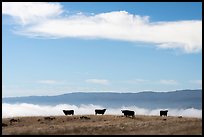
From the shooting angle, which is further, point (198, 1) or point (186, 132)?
point (186, 132)

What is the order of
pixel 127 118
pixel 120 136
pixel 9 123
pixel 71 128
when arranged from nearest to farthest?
pixel 120 136
pixel 71 128
pixel 9 123
pixel 127 118

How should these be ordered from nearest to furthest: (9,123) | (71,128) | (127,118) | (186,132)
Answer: (186,132)
(71,128)
(9,123)
(127,118)

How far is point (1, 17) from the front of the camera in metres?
30.2

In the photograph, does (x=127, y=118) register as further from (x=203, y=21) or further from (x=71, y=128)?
(x=203, y=21)

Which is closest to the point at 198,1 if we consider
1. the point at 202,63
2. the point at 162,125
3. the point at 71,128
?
the point at 202,63

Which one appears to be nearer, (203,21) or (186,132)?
(203,21)

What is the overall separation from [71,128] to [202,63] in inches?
539

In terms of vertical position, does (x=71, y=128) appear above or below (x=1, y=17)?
below

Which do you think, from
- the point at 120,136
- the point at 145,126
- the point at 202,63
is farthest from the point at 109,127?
the point at 202,63

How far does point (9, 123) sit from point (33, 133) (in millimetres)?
12554

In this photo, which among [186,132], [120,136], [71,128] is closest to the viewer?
[120,136]

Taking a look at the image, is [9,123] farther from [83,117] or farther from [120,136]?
[120,136]

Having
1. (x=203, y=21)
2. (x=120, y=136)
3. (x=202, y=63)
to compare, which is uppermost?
(x=203, y=21)

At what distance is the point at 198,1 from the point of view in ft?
100
